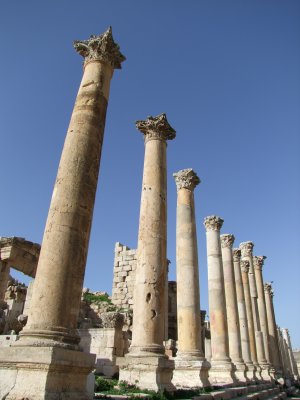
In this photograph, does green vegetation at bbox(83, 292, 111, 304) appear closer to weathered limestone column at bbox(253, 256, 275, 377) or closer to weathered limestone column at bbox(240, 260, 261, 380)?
weathered limestone column at bbox(240, 260, 261, 380)

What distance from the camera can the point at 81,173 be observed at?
8320mm

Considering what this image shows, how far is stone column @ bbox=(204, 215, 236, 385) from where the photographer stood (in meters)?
18.4

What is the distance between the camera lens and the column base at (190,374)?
1305 cm

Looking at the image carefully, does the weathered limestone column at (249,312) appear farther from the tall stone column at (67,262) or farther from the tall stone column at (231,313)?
the tall stone column at (67,262)

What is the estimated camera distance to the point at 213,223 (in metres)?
23.1

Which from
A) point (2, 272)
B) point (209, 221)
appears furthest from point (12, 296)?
point (209, 221)

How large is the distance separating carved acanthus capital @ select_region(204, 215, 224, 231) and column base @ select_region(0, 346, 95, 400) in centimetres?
1747

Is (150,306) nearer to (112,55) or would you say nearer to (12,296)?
(112,55)

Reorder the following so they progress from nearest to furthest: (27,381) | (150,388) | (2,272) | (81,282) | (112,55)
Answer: (27,381) < (81,282) < (150,388) < (112,55) < (2,272)

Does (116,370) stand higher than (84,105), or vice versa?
(84,105)

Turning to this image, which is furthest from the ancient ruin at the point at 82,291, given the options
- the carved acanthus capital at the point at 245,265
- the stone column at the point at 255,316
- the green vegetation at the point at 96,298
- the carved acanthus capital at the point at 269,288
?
the carved acanthus capital at the point at 269,288

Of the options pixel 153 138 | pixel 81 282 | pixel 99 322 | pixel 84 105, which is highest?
pixel 153 138

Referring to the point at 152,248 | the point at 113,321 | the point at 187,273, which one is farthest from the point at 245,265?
the point at 152,248

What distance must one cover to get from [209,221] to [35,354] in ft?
59.7
